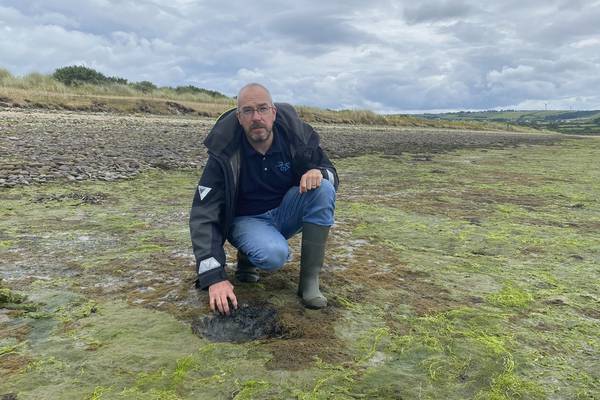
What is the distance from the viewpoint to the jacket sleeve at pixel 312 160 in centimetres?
385

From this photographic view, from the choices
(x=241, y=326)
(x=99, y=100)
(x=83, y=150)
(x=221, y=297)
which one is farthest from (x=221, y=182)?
(x=99, y=100)

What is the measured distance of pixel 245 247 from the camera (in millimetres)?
3736

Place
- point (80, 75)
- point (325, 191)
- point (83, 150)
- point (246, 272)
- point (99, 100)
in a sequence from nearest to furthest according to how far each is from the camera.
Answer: point (325, 191), point (246, 272), point (83, 150), point (99, 100), point (80, 75)

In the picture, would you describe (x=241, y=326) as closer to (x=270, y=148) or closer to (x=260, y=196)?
(x=260, y=196)

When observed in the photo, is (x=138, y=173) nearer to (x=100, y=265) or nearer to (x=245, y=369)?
(x=100, y=265)

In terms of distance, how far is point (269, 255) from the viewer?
12.0 ft

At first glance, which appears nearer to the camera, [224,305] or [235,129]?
[224,305]

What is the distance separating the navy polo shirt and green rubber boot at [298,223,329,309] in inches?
16.5

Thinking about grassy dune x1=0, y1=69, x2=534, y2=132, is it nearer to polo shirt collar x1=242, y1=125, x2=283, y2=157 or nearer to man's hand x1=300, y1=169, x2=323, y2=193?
polo shirt collar x1=242, y1=125, x2=283, y2=157

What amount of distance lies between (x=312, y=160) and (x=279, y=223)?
0.63m

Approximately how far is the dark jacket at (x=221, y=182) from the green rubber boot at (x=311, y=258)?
459 millimetres

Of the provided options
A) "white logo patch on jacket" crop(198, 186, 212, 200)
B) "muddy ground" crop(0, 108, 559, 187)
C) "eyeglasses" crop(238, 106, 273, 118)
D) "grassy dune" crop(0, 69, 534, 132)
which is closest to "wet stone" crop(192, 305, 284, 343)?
"white logo patch on jacket" crop(198, 186, 212, 200)

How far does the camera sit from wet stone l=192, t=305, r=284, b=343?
128 inches

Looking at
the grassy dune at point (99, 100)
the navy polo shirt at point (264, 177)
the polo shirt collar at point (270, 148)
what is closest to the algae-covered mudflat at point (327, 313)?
the navy polo shirt at point (264, 177)
